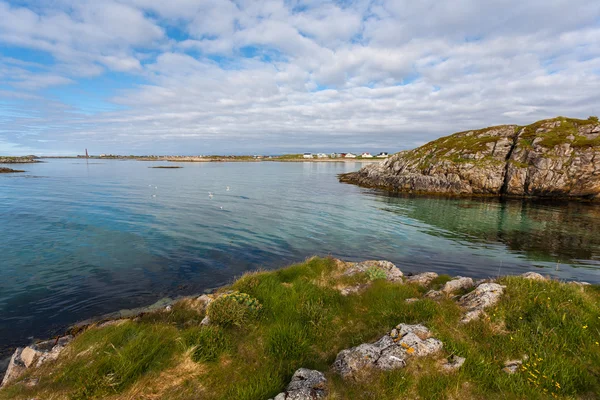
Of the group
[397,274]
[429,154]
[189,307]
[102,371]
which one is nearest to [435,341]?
[397,274]

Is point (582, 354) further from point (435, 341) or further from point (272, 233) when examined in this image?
point (272, 233)

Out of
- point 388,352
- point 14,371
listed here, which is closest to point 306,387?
point 388,352

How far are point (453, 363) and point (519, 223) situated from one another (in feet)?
123

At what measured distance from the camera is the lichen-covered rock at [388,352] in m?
6.20

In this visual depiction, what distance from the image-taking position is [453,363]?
620cm

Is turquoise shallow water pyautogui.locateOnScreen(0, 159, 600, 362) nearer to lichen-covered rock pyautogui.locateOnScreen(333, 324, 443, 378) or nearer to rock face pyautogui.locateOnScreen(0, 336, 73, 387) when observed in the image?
rock face pyautogui.locateOnScreen(0, 336, 73, 387)

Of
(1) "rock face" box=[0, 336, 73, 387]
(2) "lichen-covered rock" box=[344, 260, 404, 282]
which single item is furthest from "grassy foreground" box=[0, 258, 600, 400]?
(2) "lichen-covered rock" box=[344, 260, 404, 282]

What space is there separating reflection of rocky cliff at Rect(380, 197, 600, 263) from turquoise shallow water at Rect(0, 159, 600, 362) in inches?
7.1

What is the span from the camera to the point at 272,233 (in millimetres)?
27891

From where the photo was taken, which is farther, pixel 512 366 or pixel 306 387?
pixel 512 366

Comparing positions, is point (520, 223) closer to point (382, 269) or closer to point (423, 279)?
point (423, 279)

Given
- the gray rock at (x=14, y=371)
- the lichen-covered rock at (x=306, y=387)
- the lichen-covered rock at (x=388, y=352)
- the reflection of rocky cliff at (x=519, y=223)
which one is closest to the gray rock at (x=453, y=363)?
the lichen-covered rock at (x=388, y=352)

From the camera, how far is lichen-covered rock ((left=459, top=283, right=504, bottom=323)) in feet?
25.7

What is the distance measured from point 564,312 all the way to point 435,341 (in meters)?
3.88
